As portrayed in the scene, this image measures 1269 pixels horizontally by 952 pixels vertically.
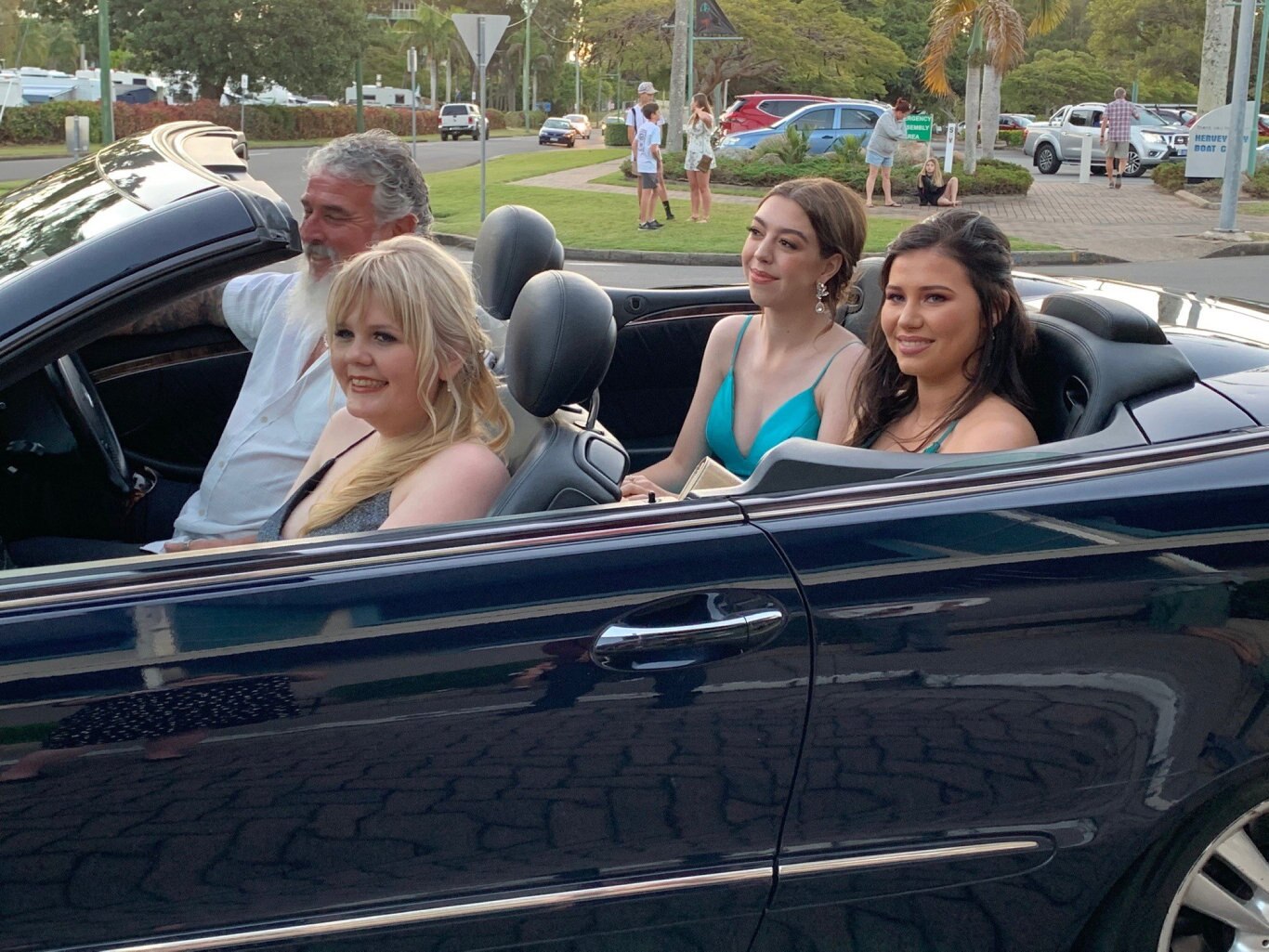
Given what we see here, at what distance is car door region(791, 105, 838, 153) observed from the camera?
24.2 m

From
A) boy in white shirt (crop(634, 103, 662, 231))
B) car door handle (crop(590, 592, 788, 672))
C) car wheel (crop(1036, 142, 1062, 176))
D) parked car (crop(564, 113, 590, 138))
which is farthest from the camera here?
parked car (crop(564, 113, 590, 138))

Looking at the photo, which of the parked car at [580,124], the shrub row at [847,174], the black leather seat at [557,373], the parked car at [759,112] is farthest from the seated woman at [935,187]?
the parked car at [580,124]

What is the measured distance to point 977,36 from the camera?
75.7 feet

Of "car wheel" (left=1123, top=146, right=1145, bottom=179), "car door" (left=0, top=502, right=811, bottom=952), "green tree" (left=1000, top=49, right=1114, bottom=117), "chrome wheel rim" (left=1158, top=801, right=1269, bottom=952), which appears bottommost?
"chrome wheel rim" (left=1158, top=801, right=1269, bottom=952)

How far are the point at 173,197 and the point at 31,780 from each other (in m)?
0.96

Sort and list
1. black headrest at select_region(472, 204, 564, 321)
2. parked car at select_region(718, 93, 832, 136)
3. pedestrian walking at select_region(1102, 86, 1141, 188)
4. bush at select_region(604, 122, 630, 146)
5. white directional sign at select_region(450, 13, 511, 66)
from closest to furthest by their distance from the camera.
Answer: black headrest at select_region(472, 204, 564, 321)
white directional sign at select_region(450, 13, 511, 66)
pedestrian walking at select_region(1102, 86, 1141, 188)
parked car at select_region(718, 93, 832, 136)
bush at select_region(604, 122, 630, 146)

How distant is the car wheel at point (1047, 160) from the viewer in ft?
99.1

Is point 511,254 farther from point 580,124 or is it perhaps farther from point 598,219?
point 580,124

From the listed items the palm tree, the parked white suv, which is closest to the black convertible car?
the palm tree

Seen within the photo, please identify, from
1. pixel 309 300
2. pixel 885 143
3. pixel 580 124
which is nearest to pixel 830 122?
pixel 885 143

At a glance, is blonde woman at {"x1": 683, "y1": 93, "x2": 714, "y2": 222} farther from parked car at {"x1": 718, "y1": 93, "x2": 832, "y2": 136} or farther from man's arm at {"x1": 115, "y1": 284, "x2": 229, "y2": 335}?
man's arm at {"x1": 115, "y1": 284, "x2": 229, "y2": 335}

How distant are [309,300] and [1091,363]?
5.94ft

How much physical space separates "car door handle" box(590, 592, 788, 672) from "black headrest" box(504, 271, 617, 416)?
53cm

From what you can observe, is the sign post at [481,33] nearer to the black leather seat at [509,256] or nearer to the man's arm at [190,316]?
the man's arm at [190,316]
